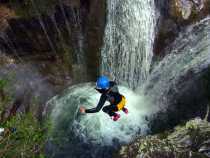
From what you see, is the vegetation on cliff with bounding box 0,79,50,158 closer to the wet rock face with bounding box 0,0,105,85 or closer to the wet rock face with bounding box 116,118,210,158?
the wet rock face with bounding box 116,118,210,158

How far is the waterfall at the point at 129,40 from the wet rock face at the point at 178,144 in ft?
6.69

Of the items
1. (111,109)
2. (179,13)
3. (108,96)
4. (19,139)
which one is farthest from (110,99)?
(179,13)

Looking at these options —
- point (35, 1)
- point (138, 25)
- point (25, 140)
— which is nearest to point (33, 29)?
point (35, 1)

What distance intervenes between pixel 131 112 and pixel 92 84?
1438mm

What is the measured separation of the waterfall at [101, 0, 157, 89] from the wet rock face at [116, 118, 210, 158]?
2.04 m

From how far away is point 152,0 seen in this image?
28.1ft

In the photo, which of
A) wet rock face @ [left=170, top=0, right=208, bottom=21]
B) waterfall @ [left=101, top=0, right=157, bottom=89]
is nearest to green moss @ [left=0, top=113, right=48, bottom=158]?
waterfall @ [left=101, top=0, right=157, bottom=89]

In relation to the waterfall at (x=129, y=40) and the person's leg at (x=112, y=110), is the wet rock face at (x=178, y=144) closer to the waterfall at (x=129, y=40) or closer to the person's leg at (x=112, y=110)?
the person's leg at (x=112, y=110)

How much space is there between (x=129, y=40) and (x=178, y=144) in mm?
2810

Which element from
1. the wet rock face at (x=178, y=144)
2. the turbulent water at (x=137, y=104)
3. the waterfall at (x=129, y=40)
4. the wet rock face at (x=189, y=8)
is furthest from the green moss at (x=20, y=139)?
the wet rock face at (x=189, y=8)

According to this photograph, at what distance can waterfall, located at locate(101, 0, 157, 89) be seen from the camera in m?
8.79

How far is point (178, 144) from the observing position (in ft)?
24.2

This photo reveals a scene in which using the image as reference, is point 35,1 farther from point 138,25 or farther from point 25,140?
point 25,140

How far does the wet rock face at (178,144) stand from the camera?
702cm
